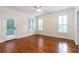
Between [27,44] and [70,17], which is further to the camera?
[27,44]

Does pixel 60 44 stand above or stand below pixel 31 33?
below

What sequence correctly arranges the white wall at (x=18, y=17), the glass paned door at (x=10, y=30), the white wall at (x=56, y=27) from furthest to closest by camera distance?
the white wall at (x=18, y=17), the glass paned door at (x=10, y=30), the white wall at (x=56, y=27)

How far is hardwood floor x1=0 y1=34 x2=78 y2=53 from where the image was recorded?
262 cm

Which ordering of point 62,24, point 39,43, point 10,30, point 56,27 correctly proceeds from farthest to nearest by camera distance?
point 10,30
point 39,43
point 56,27
point 62,24

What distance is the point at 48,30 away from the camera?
9.83ft

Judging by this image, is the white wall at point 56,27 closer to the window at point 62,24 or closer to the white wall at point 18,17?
the window at point 62,24

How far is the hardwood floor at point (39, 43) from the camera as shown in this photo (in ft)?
8.58

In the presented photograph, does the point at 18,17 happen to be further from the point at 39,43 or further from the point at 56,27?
the point at 56,27

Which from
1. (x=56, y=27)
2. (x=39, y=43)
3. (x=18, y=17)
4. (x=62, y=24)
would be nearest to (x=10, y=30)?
(x=18, y=17)

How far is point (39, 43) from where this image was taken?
3.15m

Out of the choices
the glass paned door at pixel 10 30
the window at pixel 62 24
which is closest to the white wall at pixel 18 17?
the glass paned door at pixel 10 30
